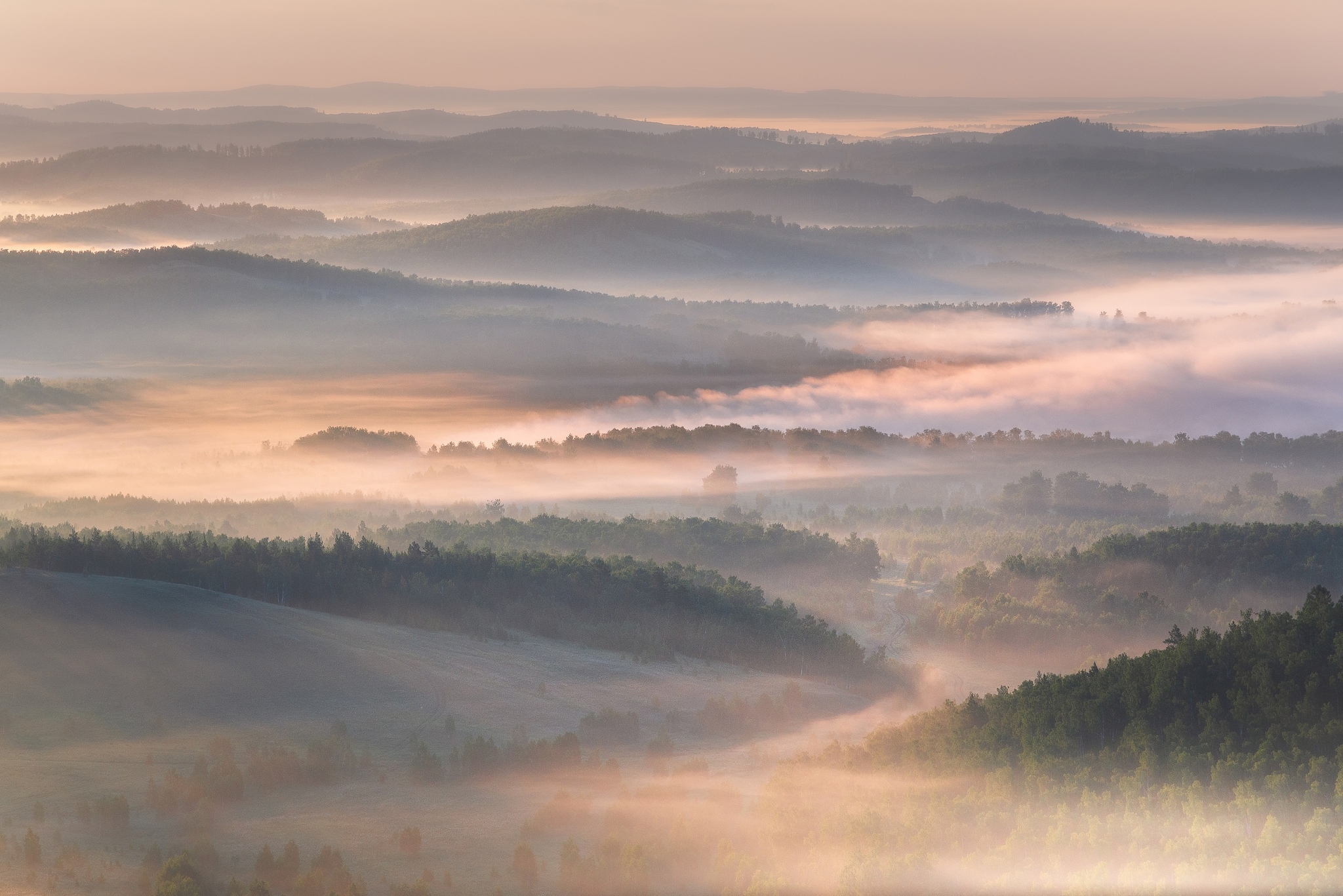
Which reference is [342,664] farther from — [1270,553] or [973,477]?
[973,477]

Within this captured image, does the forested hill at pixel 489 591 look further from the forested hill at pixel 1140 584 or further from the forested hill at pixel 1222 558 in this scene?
the forested hill at pixel 1222 558

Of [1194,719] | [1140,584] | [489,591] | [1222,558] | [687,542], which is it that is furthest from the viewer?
[687,542]

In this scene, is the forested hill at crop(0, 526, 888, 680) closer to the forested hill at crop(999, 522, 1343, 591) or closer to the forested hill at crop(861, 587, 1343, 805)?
the forested hill at crop(999, 522, 1343, 591)

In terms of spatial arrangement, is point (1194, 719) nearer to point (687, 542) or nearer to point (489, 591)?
point (489, 591)

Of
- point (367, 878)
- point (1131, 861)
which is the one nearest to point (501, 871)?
point (367, 878)

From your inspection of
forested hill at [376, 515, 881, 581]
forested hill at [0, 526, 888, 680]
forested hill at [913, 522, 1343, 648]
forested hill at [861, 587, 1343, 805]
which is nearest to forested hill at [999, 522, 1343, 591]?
forested hill at [913, 522, 1343, 648]

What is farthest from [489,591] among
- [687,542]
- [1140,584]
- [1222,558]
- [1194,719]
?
[1222,558]

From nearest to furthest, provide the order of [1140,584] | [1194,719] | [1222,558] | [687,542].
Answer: [1194,719] < [1140,584] < [1222,558] < [687,542]
